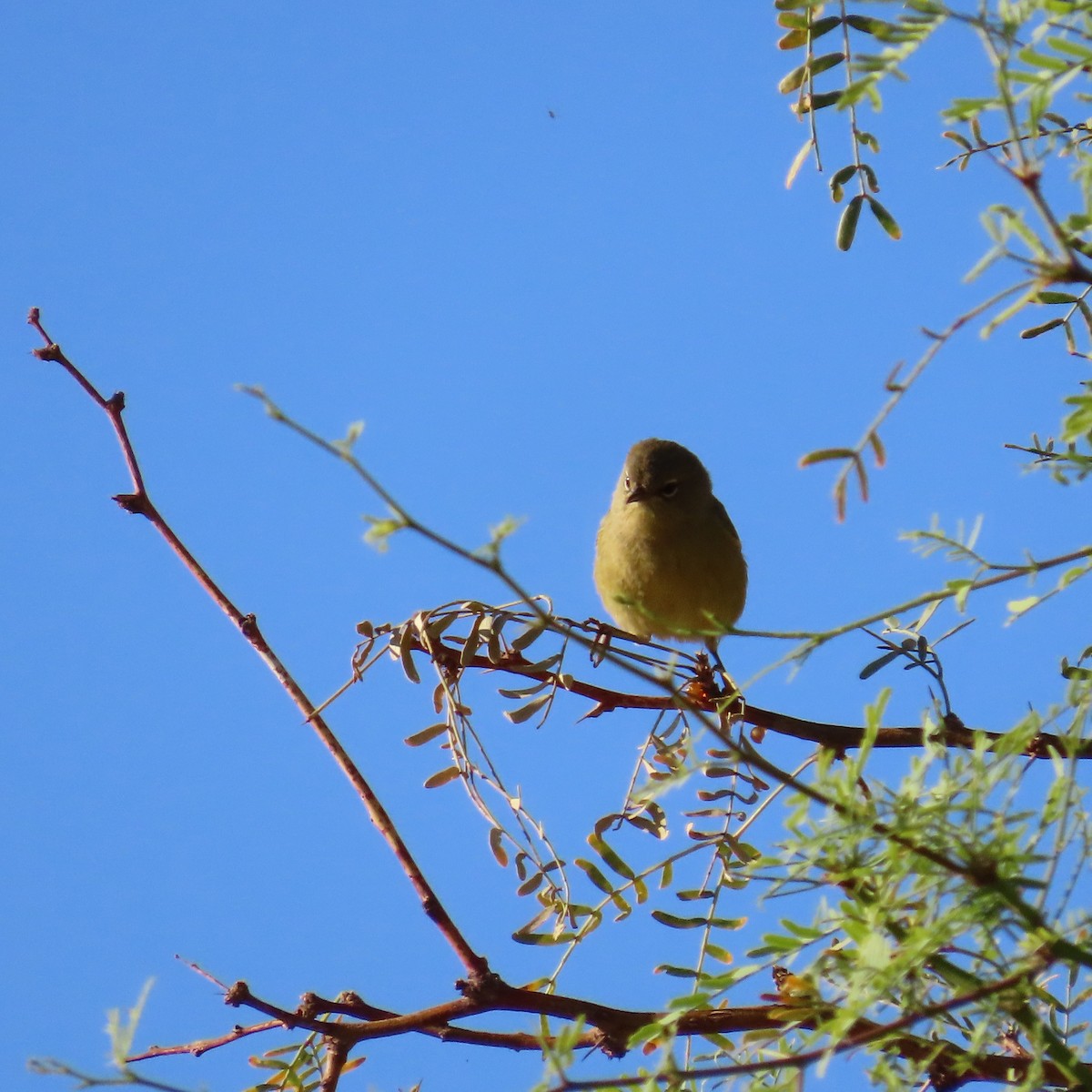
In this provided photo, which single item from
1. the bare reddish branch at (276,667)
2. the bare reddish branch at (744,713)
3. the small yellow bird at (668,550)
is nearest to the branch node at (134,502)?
the bare reddish branch at (276,667)

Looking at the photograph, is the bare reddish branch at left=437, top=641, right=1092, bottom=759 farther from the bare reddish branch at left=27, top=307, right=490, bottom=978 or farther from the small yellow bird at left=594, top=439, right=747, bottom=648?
the small yellow bird at left=594, top=439, right=747, bottom=648


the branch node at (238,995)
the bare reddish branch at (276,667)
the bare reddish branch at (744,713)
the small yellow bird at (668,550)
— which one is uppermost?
the small yellow bird at (668,550)

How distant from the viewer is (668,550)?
538 cm

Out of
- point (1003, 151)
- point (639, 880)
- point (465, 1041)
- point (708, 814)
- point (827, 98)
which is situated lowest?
point (465, 1041)

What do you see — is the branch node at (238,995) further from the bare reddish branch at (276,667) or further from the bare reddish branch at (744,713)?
the bare reddish branch at (744,713)

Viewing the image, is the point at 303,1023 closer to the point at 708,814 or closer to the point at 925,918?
the point at 925,918

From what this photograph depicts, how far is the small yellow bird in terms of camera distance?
17.3ft

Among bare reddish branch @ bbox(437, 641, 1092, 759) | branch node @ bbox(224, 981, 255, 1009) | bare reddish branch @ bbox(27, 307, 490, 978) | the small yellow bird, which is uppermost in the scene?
the small yellow bird

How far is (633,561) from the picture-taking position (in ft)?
17.7

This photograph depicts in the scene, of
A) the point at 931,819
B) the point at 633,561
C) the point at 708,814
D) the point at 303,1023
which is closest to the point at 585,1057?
the point at 303,1023

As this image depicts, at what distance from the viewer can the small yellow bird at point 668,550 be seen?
5258 millimetres

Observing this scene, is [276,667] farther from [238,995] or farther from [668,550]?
[668,550]

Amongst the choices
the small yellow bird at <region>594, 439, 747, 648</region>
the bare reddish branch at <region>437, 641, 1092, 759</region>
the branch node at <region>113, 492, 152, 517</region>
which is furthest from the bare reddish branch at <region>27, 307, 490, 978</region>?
the small yellow bird at <region>594, 439, 747, 648</region>

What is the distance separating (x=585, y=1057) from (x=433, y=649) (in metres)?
1.02
